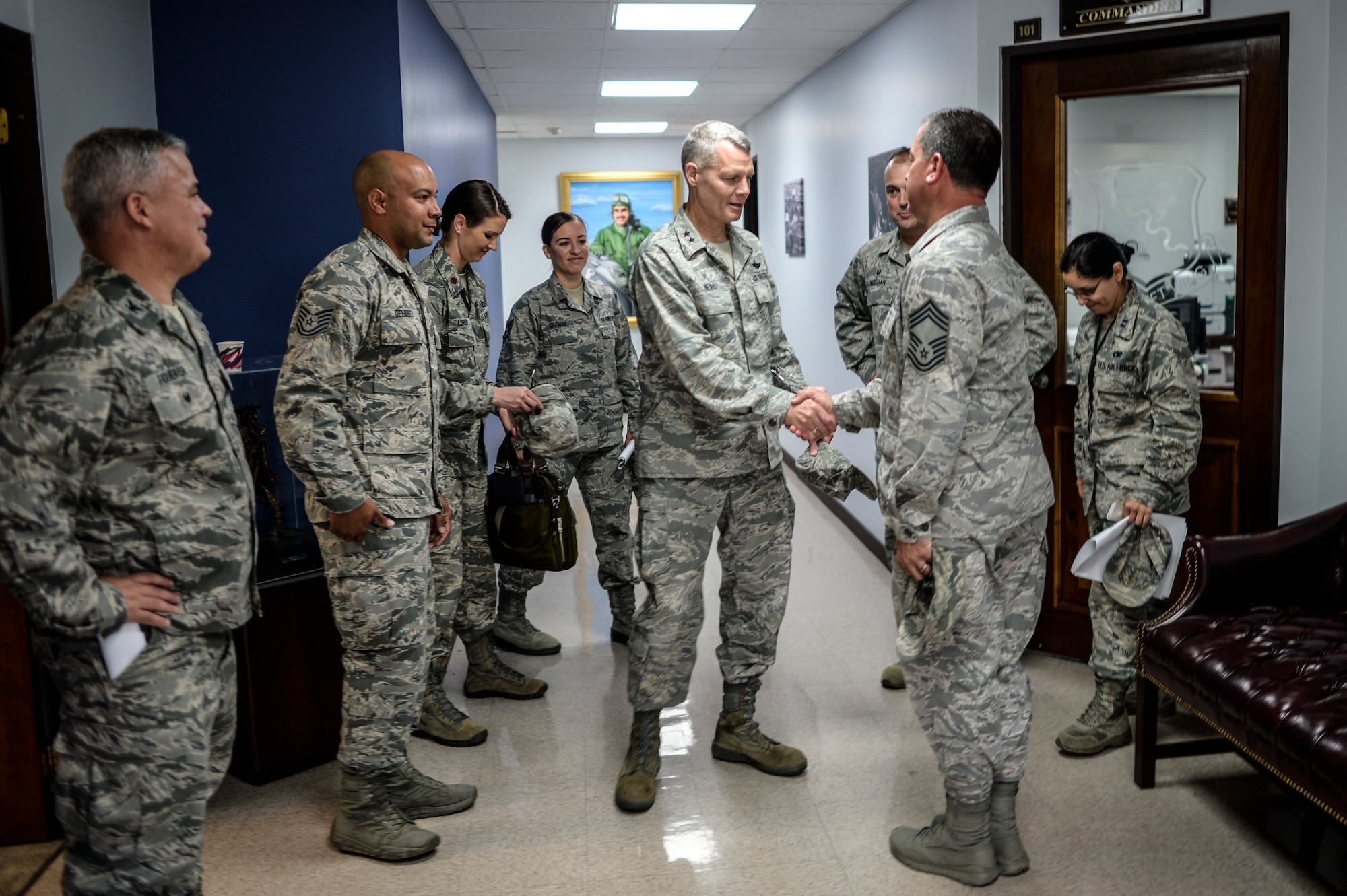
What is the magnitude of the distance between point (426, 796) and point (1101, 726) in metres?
1.95

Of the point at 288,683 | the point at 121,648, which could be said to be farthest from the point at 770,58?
the point at 121,648

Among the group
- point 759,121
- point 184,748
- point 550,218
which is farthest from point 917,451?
point 759,121

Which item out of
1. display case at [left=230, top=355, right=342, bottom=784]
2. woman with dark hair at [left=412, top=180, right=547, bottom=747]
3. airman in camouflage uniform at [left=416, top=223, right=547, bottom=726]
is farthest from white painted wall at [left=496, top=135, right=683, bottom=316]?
display case at [left=230, top=355, right=342, bottom=784]

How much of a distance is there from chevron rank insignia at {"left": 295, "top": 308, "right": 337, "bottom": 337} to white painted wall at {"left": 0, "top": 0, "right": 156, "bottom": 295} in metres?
0.75

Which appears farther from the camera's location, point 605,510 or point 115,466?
point 605,510

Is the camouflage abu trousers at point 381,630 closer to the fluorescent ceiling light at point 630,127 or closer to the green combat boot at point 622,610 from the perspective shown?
the green combat boot at point 622,610

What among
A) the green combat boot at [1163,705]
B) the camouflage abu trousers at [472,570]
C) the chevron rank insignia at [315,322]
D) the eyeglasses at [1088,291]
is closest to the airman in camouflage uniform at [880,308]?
the eyeglasses at [1088,291]

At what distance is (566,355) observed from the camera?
4059mm

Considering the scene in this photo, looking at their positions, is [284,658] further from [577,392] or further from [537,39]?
[537,39]

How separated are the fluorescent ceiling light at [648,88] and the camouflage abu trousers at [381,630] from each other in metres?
5.79

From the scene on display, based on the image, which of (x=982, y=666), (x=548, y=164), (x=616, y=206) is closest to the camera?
(x=982, y=666)

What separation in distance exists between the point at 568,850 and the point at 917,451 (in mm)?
1323

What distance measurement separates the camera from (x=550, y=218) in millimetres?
4293

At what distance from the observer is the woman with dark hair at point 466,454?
3107 millimetres
